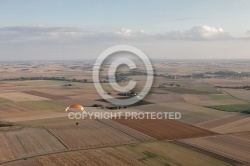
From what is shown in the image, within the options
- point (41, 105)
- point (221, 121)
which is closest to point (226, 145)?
point (221, 121)

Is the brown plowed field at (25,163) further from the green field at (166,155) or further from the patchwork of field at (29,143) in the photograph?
the green field at (166,155)

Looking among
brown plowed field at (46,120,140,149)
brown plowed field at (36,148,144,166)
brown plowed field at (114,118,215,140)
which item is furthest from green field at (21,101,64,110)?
brown plowed field at (36,148,144,166)

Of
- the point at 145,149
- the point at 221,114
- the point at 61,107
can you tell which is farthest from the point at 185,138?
the point at 61,107

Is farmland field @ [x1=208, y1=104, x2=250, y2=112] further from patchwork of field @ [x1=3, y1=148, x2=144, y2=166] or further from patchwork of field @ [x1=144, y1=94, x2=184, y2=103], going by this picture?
patchwork of field @ [x1=3, y1=148, x2=144, y2=166]

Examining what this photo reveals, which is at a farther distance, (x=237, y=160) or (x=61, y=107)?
(x=61, y=107)

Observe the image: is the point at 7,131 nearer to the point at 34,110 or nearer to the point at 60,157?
the point at 60,157

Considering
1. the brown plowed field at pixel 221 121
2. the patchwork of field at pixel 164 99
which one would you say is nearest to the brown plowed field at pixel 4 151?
the brown plowed field at pixel 221 121
